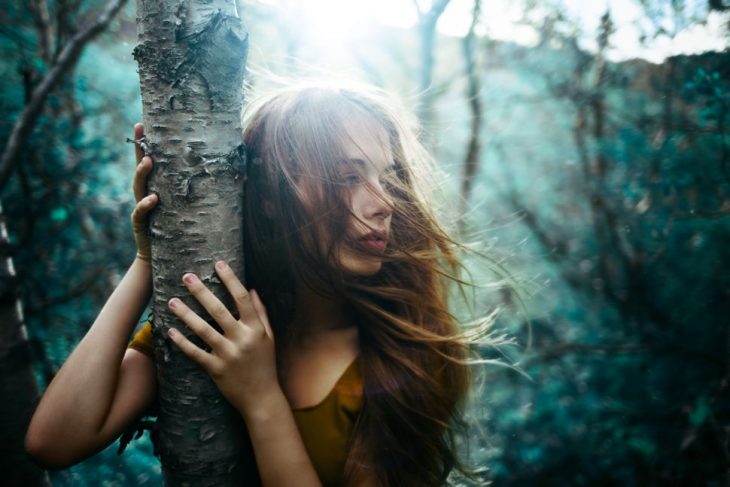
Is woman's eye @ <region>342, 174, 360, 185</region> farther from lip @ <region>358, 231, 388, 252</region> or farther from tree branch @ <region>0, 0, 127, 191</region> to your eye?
tree branch @ <region>0, 0, 127, 191</region>

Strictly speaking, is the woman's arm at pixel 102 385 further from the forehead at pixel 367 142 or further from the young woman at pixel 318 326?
Result: the forehead at pixel 367 142

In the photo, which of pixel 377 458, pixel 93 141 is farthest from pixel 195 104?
pixel 93 141

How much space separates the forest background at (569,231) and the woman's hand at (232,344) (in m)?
1.50

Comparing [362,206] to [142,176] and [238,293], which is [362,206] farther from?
[142,176]

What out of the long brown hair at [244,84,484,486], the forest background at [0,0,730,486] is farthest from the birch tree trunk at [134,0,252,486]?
the forest background at [0,0,730,486]

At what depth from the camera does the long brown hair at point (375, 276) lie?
1.25 metres

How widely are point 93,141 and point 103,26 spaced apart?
893 mm

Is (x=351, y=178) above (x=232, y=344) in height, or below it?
above

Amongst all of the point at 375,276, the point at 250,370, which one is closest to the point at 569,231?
the point at 375,276

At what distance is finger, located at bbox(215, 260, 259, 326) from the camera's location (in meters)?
0.99

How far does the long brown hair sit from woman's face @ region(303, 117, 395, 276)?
2 centimetres

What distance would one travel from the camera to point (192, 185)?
95 cm

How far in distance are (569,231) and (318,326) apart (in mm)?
3663

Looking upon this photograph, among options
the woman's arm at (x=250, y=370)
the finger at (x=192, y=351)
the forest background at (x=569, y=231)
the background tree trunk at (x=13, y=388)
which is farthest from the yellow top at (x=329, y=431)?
the forest background at (x=569, y=231)
